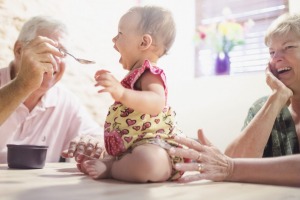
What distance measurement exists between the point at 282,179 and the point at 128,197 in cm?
48

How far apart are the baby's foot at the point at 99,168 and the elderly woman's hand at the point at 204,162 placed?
0.63 ft

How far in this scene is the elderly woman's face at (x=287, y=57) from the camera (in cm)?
153

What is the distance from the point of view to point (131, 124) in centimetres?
103

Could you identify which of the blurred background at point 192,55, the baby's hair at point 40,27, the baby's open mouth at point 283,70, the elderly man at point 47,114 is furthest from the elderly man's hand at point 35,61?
the blurred background at point 192,55

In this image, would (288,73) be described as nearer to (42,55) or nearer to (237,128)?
(42,55)

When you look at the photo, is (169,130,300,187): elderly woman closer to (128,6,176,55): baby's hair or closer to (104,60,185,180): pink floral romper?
(104,60,185,180): pink floral romper

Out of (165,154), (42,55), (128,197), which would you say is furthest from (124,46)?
(128,197)

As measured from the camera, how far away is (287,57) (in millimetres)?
1538

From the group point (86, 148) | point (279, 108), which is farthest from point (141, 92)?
point (279, 108)

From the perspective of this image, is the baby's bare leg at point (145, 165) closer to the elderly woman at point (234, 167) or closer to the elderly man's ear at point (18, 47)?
the elderly woman at point (234, 167)

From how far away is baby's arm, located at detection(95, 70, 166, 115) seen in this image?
2.88 ft

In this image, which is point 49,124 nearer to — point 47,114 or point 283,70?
point 47,114

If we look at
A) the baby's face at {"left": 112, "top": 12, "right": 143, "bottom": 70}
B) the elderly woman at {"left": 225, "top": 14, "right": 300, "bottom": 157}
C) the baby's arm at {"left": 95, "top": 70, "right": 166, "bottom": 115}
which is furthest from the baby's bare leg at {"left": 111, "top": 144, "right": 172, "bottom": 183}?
the elderly woman at {"left": 225, "top": 14, "right": 300, "bottom": 157}

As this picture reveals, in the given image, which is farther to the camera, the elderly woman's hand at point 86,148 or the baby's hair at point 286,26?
the baby's hair at point 286,26
